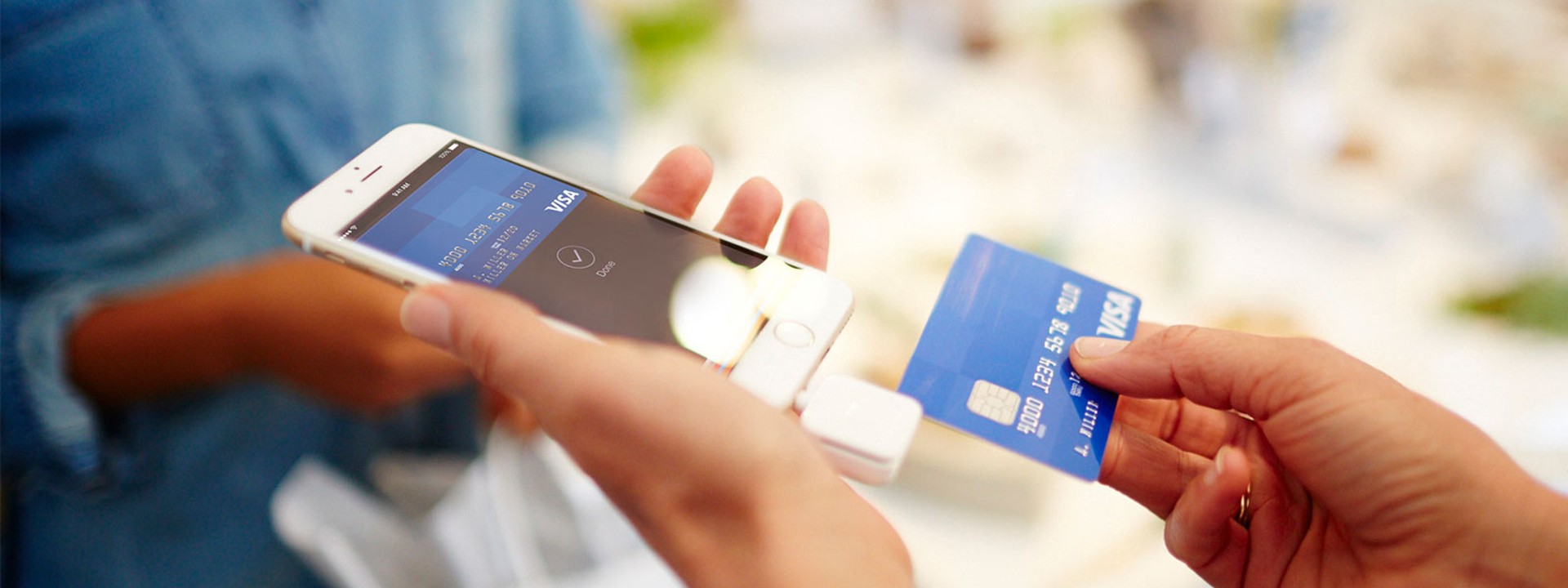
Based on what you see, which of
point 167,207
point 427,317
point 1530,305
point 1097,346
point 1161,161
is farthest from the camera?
point 1161,161

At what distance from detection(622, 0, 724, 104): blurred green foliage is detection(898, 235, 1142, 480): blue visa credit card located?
859mm

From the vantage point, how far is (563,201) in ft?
2.33

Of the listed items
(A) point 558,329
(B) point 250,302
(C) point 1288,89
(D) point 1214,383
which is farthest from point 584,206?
(C) point 1288,89

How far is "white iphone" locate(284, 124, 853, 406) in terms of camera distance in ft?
2.08

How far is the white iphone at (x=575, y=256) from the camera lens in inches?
24.9

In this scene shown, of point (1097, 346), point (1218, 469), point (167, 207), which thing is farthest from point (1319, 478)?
point (167, 207)

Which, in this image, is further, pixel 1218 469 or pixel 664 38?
pixel 664 38

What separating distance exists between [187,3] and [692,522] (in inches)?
27.7

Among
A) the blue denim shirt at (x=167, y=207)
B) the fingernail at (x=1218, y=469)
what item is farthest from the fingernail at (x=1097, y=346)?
the blue denim shirt at (x=167, y=207)

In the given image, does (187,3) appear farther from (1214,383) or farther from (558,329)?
(1214,383)

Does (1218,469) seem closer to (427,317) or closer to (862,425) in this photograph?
(862,425)

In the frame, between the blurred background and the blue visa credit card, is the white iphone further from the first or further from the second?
the blurred background

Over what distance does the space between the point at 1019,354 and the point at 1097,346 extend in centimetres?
6

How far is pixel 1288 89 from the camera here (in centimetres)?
137
